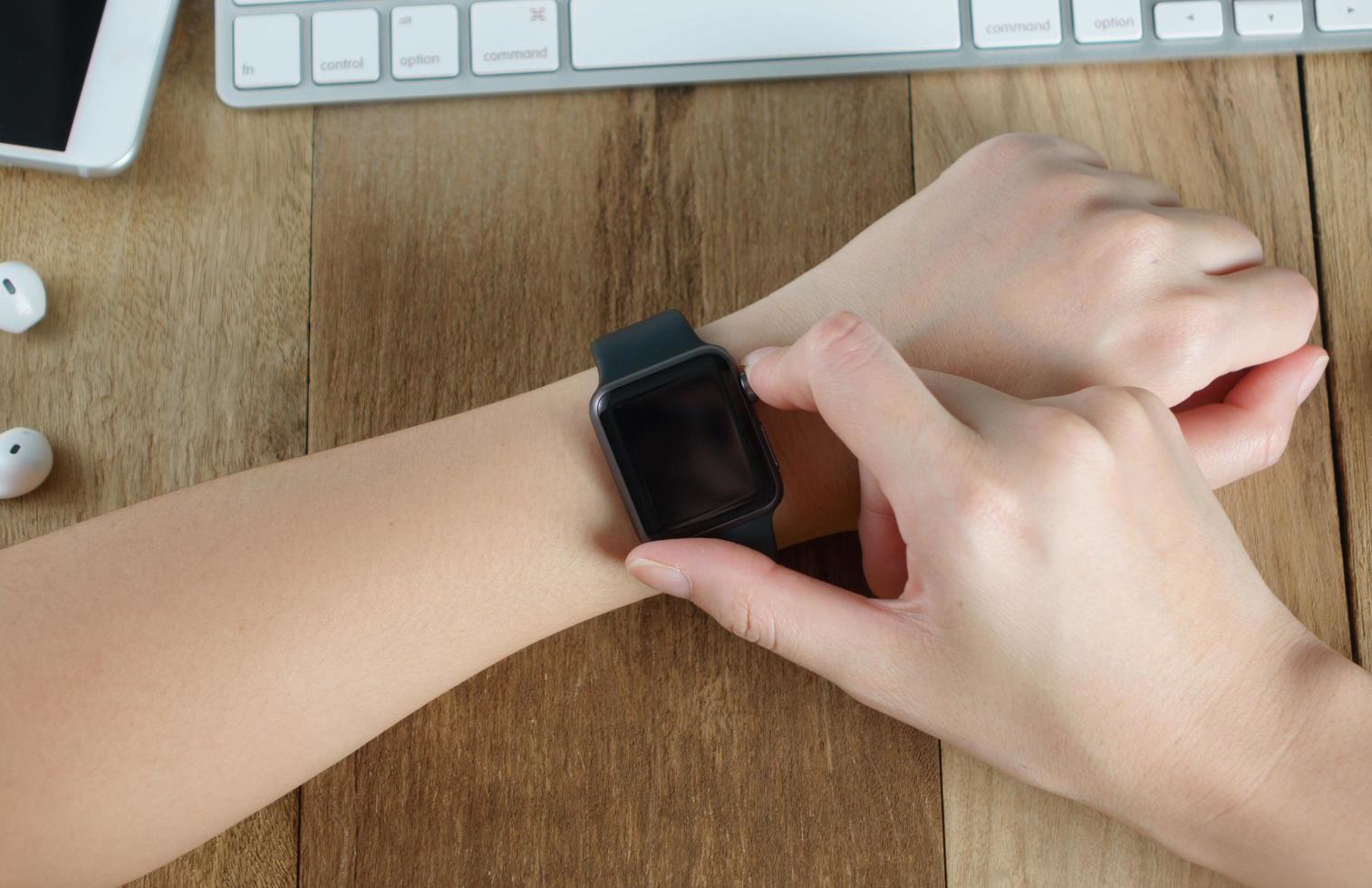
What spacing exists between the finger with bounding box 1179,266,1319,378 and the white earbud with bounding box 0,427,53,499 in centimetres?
79

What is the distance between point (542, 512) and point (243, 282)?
303 millimetres

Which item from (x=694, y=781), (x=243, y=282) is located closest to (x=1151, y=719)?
(x=694, y=781)

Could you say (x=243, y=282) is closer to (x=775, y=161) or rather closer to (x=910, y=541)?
(x=775, y=161)

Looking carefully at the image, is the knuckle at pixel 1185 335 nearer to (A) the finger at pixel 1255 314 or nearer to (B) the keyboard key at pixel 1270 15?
(A) the finger at pixel 1255 314

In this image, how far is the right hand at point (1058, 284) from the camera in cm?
64

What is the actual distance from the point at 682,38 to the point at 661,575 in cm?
41

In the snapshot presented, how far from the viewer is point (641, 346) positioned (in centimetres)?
62

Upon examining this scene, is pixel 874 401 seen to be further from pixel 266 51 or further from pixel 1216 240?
pixel 266 51

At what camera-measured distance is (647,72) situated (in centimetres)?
74

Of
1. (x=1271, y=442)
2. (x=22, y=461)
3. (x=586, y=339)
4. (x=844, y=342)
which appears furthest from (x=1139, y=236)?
(x=22, y=461)

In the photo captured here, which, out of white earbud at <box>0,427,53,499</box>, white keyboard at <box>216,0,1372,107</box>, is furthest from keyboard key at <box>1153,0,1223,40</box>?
white earbud at <box>0,427,53,499</box>

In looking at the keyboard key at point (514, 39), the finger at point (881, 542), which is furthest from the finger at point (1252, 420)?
the keyboard key at point (514, 39)

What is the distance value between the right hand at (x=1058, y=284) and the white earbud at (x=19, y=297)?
52 centimetres

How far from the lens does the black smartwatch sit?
60 centimetres
